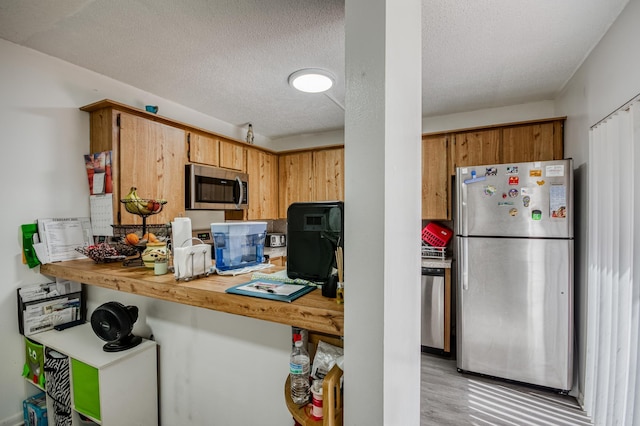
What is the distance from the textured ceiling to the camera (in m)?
1.53

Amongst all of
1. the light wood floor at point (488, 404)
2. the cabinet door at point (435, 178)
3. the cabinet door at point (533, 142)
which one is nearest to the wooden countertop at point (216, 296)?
the light wood floor at point (488, 404)

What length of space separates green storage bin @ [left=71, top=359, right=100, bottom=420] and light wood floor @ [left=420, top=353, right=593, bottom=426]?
1947mm

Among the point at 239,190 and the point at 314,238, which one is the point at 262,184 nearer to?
the point at 239,190

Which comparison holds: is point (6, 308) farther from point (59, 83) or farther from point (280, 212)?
point (280, 212)

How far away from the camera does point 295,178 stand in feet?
12.7

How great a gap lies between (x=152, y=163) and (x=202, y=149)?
22.6 inches

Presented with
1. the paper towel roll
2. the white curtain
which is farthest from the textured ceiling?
the paper towel roll

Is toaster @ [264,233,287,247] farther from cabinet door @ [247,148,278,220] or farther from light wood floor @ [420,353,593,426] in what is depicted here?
light wood floor @ [420,353,593,426]

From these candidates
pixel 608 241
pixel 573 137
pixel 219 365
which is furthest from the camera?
pixel 573 137

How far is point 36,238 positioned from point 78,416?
3.82ft

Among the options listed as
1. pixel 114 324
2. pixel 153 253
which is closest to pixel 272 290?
pixel 153 253

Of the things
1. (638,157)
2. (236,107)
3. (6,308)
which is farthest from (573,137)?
(6,308)

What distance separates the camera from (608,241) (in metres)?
1.74

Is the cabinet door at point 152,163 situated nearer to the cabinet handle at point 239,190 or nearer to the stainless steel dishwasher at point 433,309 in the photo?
the cabinet handle at point 239,190
